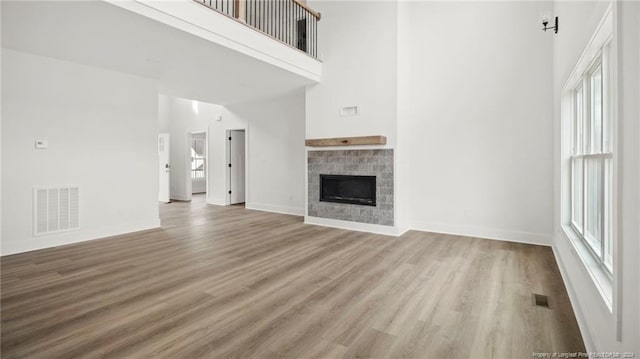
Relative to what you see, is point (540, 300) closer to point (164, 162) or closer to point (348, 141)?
point (348, 141)

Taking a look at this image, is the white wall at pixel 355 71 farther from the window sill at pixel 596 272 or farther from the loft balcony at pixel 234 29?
the window sill at pixel 596 272

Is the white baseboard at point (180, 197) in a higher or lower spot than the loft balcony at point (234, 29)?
lower

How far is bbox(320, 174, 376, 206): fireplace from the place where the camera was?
5.25 m

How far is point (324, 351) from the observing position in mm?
1848

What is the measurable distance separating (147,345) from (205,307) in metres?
0.54

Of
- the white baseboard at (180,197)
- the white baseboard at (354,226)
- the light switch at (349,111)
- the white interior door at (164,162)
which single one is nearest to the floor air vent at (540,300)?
the white baseboard at (354,226)

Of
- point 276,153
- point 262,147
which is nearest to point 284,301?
point 276,153

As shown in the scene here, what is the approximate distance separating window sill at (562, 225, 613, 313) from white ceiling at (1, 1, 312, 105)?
4.18m

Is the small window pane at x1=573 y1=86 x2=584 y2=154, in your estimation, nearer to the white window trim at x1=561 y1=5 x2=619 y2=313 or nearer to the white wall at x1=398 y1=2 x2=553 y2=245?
the white window trim at x1=561 y1=5 x2=619 y2=313

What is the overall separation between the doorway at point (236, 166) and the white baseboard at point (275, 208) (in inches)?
39.0

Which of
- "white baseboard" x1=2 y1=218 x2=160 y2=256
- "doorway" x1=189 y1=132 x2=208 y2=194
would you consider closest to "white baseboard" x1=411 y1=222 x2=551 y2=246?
"white baseboard" x1=2 y1=218 x2=160 y2=256

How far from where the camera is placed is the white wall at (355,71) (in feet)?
16.4

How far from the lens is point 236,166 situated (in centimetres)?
861

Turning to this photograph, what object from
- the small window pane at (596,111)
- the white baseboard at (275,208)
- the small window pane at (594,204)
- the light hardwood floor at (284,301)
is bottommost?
the light hardwood floor at (284,301)
